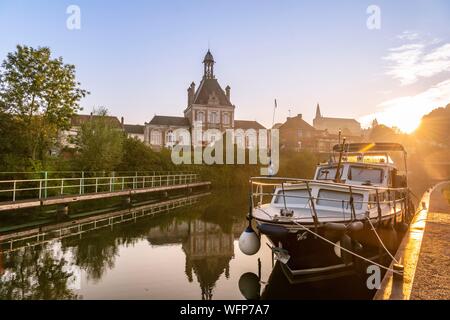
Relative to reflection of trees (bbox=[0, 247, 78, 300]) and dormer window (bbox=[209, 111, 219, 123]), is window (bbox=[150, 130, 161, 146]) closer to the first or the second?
dormer window (bbox=[209, 111, 219, 123])

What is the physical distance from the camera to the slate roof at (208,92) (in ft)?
234

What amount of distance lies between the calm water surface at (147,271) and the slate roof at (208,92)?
5790cm

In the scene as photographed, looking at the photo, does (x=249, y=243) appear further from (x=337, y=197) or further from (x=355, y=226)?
(x=337, y=197)

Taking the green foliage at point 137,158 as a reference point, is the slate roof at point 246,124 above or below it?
above

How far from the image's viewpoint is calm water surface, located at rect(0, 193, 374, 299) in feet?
27.0

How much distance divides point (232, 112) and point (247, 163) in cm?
2707

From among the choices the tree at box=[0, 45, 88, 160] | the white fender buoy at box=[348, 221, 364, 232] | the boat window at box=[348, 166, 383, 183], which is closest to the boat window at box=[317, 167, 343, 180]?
the boat window at box=[348, 166, 383, 183]

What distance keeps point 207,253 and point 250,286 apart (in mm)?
3856


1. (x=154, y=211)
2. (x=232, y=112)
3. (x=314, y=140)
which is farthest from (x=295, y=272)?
(x=314, y=140)

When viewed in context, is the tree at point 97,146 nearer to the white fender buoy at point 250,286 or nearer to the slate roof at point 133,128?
the white fender buoy at point 250,286

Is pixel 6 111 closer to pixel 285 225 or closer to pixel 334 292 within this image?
pixel 285 225

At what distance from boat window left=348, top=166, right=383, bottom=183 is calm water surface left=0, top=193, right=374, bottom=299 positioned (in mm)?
4465

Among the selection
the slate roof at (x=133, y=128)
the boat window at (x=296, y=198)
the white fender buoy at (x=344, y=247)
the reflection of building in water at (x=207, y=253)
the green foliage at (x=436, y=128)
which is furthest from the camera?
the green foliage at (x=436, y=128)

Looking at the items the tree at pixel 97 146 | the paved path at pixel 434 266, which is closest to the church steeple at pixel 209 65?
the tree at pixel 97 146
